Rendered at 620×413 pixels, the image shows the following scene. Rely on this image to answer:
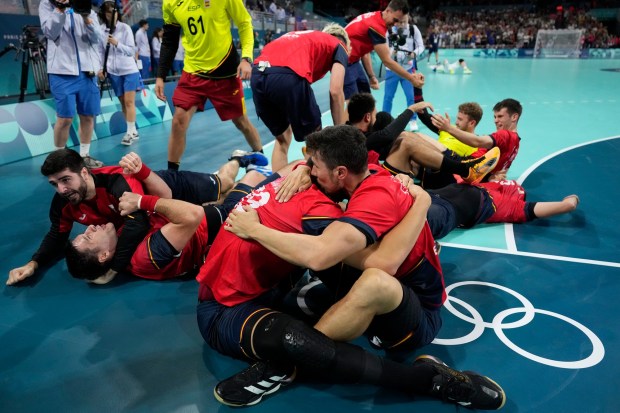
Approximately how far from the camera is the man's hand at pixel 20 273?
10.2 feet

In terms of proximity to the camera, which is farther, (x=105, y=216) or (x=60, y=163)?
(x=105, y=216)

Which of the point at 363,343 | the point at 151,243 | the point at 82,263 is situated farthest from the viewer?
the point at 151,243

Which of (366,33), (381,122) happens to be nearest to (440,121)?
(381,122)

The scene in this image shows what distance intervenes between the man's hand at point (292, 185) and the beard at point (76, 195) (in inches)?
60.9

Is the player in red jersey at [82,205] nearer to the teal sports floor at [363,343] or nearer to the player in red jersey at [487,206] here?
the teal sports floor at [363,343]

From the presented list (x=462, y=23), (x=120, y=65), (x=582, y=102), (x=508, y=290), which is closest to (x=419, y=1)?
(x=462, y=23)

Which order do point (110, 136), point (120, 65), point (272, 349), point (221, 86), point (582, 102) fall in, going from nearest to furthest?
point (272, 349)
point (221, 86)
point (120, 65)
point (110, 136)
point (582, 102)

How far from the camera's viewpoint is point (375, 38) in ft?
16.1

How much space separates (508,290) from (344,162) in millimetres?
1644

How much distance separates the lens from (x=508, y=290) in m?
2.96

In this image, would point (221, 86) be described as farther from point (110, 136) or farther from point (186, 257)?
point (110, 136)

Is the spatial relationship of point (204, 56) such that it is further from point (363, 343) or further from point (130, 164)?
point (363, 343)

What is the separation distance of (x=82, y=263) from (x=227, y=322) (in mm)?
1266

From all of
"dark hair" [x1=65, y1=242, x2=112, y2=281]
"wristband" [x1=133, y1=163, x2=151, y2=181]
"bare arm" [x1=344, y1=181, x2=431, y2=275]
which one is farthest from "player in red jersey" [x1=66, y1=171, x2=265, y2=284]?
"bare arm" [x1=344, y1=181, x2=431, y2=275]
